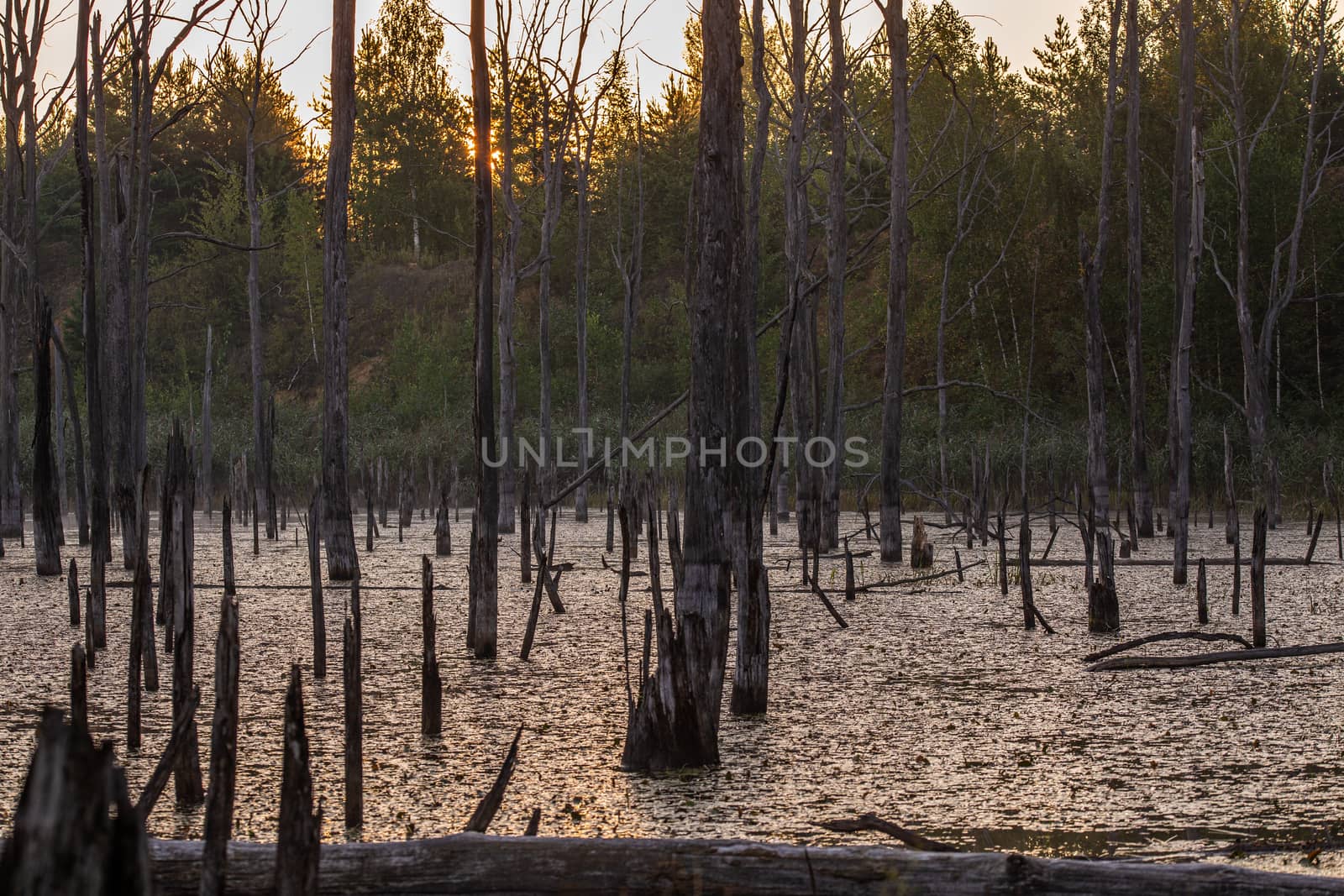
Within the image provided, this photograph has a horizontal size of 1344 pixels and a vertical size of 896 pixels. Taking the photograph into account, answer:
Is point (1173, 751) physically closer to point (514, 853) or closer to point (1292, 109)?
point (514, 853)

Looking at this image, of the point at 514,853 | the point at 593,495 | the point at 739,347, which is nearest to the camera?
the point at 514,853

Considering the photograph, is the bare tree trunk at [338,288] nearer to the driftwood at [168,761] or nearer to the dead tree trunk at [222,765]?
the driftwood at [168,761]

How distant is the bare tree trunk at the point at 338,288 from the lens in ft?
33.5

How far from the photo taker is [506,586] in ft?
36.5

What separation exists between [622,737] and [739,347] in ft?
7.16

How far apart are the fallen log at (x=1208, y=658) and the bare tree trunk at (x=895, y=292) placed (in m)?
6.24

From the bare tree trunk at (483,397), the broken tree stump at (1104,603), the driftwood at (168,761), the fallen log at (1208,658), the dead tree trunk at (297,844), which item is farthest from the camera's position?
the broken tree stump at (1104,603)

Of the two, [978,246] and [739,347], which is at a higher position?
[978,246]

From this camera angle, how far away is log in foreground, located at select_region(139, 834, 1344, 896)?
2467mm

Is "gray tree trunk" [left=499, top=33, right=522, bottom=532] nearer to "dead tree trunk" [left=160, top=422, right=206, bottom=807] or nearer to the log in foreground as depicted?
"dead tree trunk" [left=160, top=422, right=206, bottom=807]

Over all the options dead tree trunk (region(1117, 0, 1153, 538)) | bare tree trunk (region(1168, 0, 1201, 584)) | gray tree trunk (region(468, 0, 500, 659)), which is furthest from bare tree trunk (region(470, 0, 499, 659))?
dead tree trunk (region(1117, 0, 1153, 538))

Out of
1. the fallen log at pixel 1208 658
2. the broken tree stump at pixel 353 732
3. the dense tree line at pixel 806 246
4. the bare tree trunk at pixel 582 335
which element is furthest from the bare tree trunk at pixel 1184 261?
the broken tree stump at pixel 353 732

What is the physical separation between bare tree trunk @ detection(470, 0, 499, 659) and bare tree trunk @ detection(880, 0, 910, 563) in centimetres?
584

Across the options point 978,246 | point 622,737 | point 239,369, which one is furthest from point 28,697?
point 239,369
